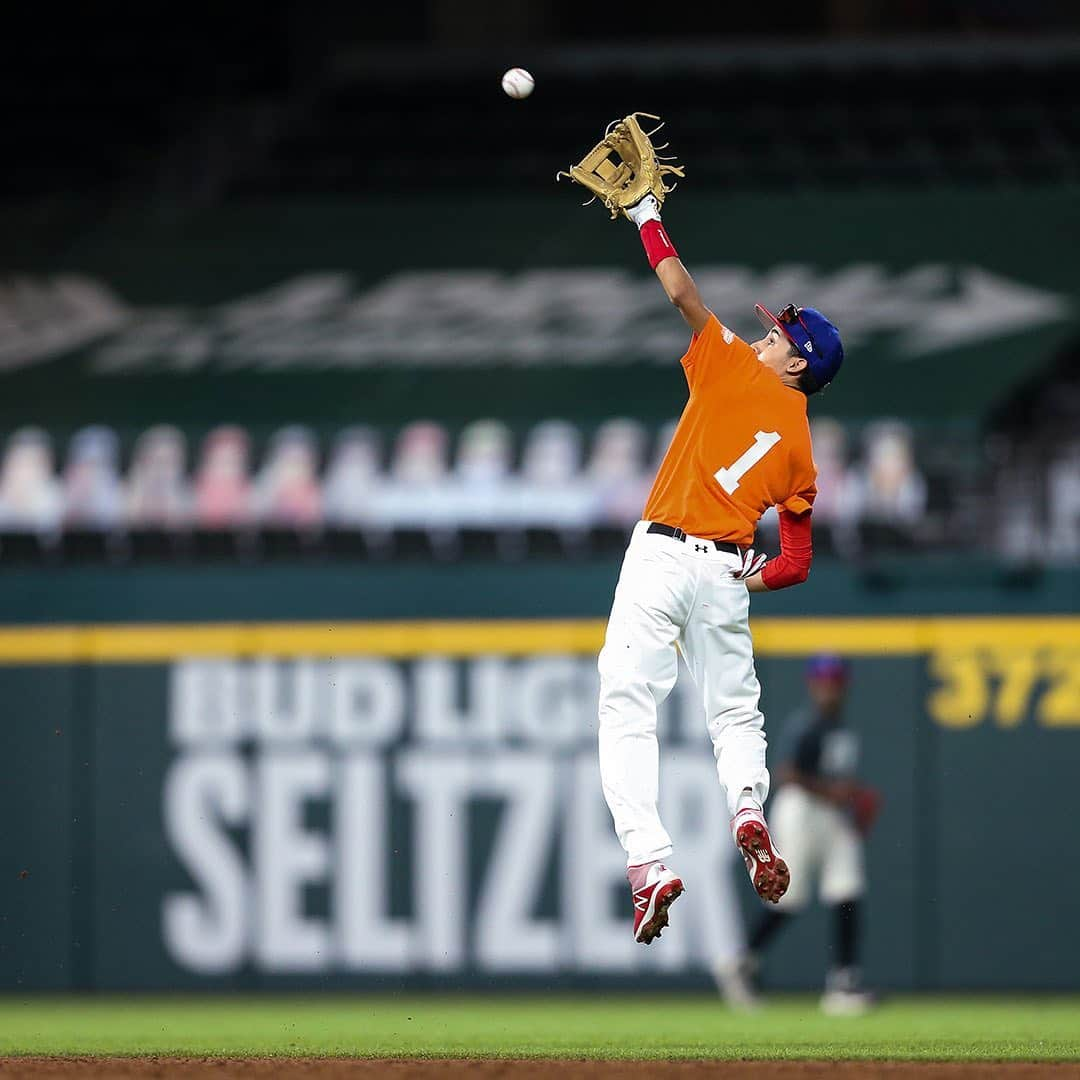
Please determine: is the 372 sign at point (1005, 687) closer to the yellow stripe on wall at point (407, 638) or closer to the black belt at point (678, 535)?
the yellow stripe on wall at point (407, 638)

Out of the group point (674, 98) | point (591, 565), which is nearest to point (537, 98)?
point (674, 98)

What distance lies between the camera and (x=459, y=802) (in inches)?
484

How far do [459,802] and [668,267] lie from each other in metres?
6.22

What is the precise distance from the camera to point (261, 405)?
1552cm

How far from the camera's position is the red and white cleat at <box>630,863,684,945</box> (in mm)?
6570

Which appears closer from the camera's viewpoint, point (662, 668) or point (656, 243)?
point (656, 243)

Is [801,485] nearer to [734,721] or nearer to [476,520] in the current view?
[734,721]

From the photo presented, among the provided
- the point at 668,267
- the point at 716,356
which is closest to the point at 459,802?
the point at 716,356

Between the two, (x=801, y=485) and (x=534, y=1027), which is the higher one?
(x=801, y=485)

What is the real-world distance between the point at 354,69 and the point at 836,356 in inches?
481

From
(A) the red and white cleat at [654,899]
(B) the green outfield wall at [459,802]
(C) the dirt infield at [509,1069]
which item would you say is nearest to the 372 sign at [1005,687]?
(B) the green outfield wall at [459,802]

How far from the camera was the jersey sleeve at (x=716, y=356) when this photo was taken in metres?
6.75

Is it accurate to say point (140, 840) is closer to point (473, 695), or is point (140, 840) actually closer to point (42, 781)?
point (42, 781)

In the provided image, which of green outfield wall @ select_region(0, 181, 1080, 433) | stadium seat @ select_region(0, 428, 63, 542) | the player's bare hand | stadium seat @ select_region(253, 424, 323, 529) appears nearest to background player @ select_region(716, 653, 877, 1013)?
stadium seat @ select_region(253, 424, 323, 529)
